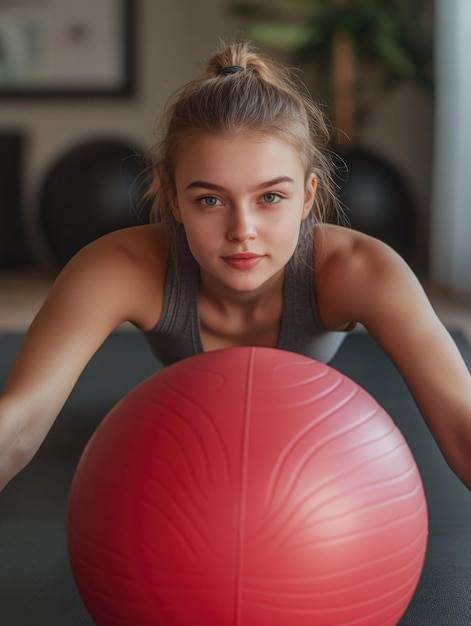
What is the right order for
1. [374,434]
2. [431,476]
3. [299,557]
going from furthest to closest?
1. [431,476]
2. [374,434]
3. [299,557]

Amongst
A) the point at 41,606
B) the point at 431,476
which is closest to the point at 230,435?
the point at 41,606

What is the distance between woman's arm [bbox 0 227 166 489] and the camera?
1.39 m

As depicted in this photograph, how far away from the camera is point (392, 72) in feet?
14.8

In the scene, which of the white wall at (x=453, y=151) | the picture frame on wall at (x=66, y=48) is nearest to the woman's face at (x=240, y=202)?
the white wall at (x=453, y=151)

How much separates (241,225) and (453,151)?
2801 millimetres

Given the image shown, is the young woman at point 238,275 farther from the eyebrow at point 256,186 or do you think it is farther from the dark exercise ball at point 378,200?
the dark exercise ball at point 378,200

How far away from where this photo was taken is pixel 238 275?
1.41 m

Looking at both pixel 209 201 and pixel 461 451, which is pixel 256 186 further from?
pixel 461 451

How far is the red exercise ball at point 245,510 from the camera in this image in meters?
0.97

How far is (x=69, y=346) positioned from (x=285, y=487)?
603 mm

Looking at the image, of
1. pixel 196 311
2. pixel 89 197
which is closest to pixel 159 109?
pixel 89 197

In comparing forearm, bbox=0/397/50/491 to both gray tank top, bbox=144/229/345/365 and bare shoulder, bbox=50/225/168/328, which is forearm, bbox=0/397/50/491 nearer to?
bare shoulder, bbox=50/225/168/328

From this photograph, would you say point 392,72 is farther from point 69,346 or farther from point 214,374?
point 214,374

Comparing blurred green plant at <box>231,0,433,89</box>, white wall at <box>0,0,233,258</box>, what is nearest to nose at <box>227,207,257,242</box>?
blurred green plant at <box>231,0,433,89</box>
